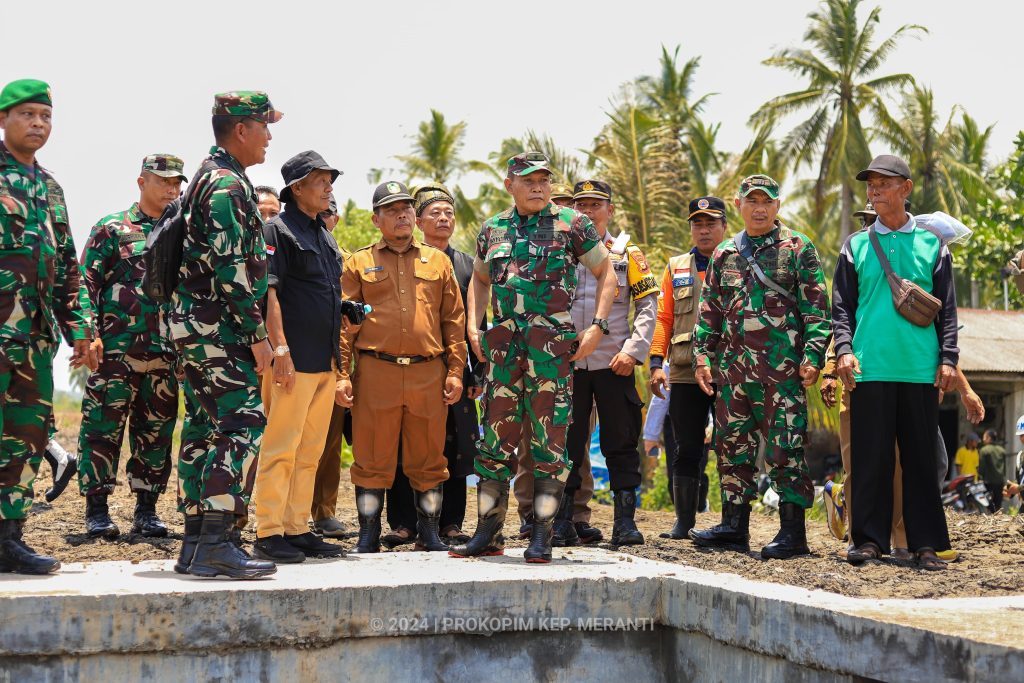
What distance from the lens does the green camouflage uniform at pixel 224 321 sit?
4781mm

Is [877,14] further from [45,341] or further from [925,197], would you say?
[45,341]

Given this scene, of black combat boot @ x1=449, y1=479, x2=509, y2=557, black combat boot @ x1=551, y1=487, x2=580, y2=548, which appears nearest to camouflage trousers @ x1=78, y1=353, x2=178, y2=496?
black combat boot @ x1=449, y1=479, x2=509, y2=557

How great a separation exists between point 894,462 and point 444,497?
8.72 feet

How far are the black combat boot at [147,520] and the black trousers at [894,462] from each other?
12.9 ft

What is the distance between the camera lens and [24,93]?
494 cm

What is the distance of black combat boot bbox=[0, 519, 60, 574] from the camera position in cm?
484

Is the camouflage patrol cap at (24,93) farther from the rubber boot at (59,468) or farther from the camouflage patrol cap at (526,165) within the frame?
the rubber boot at (59,468)

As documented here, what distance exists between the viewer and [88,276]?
253 inches

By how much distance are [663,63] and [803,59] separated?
556cm

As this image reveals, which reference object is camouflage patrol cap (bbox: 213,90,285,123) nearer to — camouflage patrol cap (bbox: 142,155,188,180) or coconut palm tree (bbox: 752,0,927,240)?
camouflage patrol cap (bbox: 142,155,188,180)

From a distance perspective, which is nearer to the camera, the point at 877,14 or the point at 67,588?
the point at 67,588

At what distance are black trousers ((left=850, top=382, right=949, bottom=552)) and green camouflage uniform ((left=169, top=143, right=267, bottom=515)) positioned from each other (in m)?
3.19

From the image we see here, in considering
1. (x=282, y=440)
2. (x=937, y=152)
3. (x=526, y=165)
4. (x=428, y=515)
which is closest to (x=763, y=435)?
(x=428, y=515)

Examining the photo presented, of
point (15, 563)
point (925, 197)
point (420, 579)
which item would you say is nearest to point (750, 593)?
point (420, 579)
